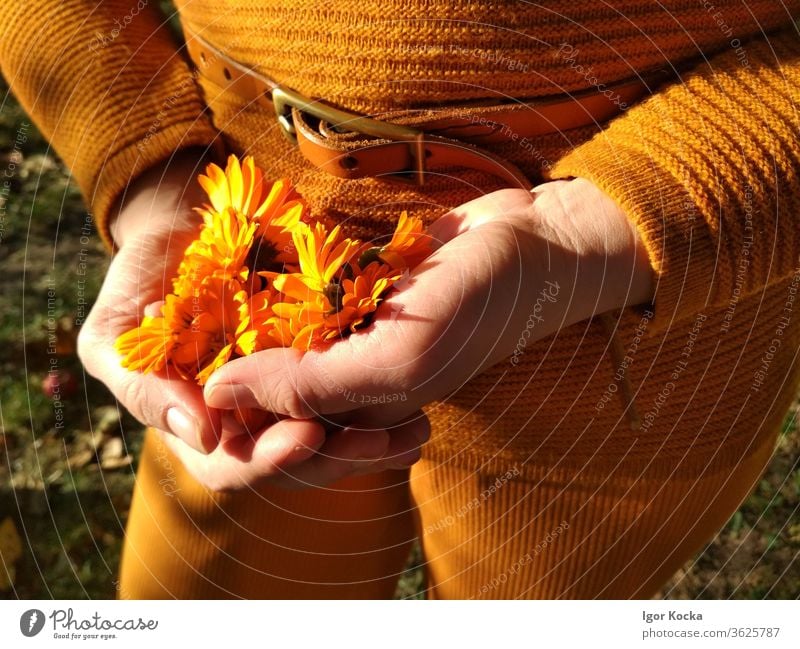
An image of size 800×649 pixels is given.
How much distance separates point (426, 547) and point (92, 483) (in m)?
0.83

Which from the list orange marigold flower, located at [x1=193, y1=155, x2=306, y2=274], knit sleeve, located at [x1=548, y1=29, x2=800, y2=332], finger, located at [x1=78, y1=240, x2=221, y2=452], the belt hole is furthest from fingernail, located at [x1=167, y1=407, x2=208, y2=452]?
knit sleeve, located at [x1=548, y1=29, x2=800, y2=332]

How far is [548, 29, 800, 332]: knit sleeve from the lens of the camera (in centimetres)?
47

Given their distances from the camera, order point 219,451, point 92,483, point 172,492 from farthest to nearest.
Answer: point 92,483 < point 172,492 < point 219,451

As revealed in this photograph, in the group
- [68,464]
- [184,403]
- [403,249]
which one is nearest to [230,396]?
[184,403]

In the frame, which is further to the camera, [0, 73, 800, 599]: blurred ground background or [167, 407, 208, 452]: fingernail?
[0, 73, 800, 599]: blurred ground background

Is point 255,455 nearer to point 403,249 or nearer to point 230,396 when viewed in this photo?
point 230,396

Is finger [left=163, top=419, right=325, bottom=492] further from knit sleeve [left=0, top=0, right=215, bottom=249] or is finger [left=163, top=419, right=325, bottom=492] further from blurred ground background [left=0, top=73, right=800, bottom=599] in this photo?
blurred ground background [left=0, top=73, right=800, bottom=599]

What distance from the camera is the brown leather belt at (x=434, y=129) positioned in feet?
1.68

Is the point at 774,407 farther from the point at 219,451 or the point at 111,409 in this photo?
the point at 111,409

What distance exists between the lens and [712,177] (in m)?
0.47

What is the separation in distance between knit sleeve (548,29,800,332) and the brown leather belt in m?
0.03

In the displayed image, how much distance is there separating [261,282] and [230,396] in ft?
0.28
